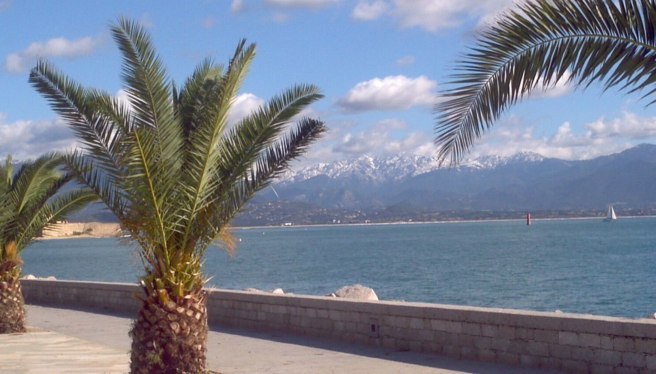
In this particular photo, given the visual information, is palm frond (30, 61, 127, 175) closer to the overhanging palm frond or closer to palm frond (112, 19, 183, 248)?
palm frond (112, 19, 183, 248)

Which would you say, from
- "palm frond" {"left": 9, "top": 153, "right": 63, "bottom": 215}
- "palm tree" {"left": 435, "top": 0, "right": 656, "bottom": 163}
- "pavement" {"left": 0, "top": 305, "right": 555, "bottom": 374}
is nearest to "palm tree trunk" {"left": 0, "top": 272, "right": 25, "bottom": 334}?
"pavement" {"left": 0, "top": 305, "right": 555, "bottom": 374}

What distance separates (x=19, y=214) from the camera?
1545 centimetres

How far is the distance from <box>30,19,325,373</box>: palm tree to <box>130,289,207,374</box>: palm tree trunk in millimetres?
10

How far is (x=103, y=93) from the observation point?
984cm

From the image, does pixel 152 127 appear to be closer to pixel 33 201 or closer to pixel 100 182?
pixel 100 182

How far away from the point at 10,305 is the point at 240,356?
5.23 metres

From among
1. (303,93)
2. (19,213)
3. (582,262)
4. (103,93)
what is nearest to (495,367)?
(303,93)

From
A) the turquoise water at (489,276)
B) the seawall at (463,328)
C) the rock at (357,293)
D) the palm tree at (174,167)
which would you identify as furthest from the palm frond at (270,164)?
the turquoise water at (489,276)

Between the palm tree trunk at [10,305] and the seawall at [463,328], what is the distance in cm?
320

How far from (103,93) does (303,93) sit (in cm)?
211

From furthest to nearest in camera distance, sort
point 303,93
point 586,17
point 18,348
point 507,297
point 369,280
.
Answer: point 369,280 < point 507,297 < point 18,348 < point 303,93 < point 586,17

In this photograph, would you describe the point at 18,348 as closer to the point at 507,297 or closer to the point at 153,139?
the point at 153,139

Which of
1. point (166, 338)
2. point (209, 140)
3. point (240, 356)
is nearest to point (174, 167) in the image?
point (209, 140)

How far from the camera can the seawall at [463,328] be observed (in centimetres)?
912
